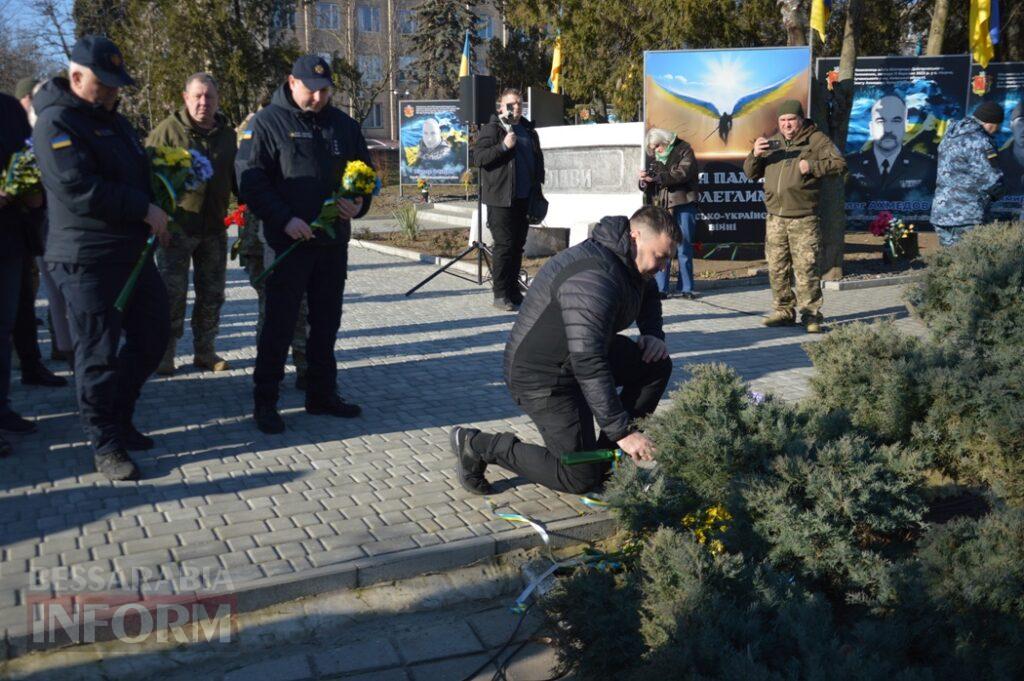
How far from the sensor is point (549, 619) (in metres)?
3.34

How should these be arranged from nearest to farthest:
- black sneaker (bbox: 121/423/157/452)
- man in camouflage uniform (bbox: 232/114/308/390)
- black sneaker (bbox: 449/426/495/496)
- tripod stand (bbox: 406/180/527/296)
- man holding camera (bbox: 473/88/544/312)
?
black sneaker (bbox: 449/426/495/496) → black sneaker (bbox: 121/423/157/452) → man in camouflage uniform (bbox: 232/114/308/390) → man holding camera (bbox: 473/88/544/312) → tripod stand (bbox: 406/180/527/296)

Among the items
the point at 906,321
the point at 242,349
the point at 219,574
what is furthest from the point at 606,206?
the point at 219,574

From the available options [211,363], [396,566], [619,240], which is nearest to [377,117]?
[211,363]

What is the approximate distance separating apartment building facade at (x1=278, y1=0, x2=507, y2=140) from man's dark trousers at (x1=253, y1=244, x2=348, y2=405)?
86.3 ft

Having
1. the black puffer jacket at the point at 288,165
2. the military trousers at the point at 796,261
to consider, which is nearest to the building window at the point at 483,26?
the military trousers at the point at 796,261

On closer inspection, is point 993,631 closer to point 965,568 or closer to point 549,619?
point 965,568

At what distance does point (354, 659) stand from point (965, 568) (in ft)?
7.02

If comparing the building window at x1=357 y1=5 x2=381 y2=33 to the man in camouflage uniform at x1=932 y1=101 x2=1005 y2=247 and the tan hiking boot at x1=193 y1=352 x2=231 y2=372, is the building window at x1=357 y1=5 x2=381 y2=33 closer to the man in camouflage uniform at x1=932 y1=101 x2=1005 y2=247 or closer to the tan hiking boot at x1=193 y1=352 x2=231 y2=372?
the man in camouflage uniform at x1=932 y1=101 x2=1005 y2=247

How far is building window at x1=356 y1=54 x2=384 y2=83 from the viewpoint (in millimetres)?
51388

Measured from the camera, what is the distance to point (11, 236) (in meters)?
5.60

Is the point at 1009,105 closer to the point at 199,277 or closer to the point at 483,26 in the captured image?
the point at 199,277

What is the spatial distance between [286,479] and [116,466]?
2.78ft

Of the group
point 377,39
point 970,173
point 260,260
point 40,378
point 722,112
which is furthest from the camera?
point 377,39

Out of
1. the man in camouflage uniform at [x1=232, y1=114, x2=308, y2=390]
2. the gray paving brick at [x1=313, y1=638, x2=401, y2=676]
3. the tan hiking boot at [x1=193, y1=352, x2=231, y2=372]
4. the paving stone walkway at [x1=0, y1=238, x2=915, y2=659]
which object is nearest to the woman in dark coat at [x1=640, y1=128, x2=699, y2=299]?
the paving stone walkway at [x1=0, y1=238, x2=915, y2=659]
